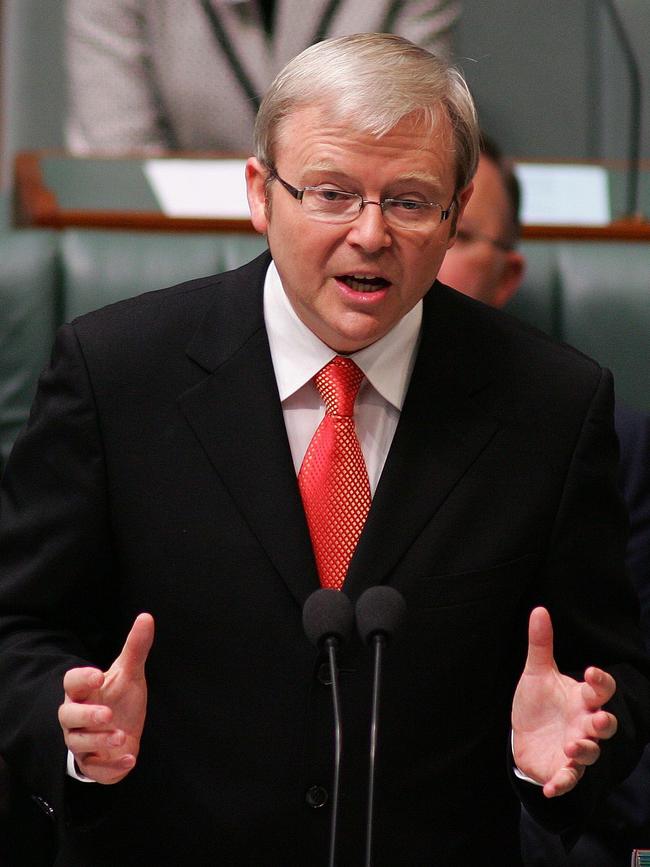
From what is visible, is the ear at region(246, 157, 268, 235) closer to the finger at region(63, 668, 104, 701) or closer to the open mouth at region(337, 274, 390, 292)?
the open mouth at region(337, 274, 390, 292)

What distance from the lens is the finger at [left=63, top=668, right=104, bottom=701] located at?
3.84 feet

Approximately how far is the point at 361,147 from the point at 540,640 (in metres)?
0.49

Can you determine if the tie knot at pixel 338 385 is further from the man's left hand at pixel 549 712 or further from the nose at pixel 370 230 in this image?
the man's left hand at pixel 549 712

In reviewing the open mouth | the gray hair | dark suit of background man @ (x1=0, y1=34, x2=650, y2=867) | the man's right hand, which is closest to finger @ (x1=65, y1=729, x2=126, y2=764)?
the man's right hand

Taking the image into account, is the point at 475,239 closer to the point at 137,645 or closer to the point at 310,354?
the point at 310,354

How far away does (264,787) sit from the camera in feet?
4.50

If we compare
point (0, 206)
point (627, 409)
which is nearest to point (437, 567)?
point (627, 409)

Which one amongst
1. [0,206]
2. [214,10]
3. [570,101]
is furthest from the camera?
[570,101]

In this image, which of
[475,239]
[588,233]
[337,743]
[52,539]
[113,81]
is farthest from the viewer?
[113,81]

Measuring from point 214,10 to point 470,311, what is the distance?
2.34 metres

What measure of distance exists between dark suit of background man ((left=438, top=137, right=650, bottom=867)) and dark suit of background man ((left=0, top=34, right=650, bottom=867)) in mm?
214

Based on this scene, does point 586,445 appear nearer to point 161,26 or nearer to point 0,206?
point 0,206

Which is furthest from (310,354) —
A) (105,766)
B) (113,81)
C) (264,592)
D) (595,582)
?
(113,81)

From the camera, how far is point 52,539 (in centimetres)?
137
